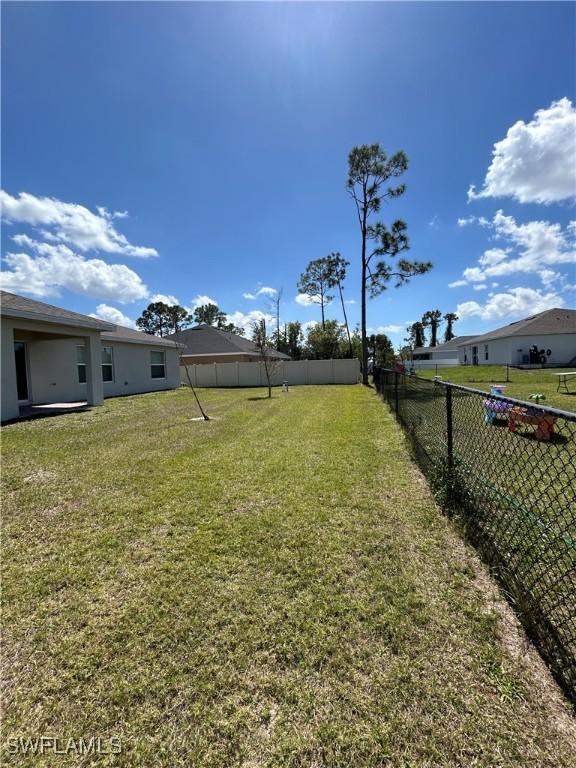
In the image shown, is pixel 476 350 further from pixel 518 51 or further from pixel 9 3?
pixel 9 3

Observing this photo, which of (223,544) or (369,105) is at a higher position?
(369,105)

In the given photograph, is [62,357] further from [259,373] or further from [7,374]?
[259,373]

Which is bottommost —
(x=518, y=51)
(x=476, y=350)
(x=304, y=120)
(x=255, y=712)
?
(x=255, y=712)

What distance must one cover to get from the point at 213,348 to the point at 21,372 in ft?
54.5

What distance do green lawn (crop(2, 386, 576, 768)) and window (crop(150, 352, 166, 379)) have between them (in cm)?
1303

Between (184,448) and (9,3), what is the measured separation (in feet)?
28.0

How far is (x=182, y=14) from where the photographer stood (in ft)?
22.1

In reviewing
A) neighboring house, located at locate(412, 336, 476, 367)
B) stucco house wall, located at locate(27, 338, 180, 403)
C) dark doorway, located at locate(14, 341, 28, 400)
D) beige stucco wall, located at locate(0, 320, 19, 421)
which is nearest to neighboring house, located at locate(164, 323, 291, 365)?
stucco house wall, located at locate(27, 338, 180, 403)

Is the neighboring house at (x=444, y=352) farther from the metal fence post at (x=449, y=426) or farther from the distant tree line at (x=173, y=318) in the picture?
the metal fence post at (x=449, y=426)

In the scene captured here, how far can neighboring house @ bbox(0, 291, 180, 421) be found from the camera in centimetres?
840

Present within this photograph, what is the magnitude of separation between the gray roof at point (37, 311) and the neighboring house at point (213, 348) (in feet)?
48.5

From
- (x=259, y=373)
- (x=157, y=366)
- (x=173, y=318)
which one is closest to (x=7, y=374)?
(x=157, y=366)

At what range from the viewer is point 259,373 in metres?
21.1

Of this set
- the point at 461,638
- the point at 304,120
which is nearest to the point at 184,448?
the point at 461,638
